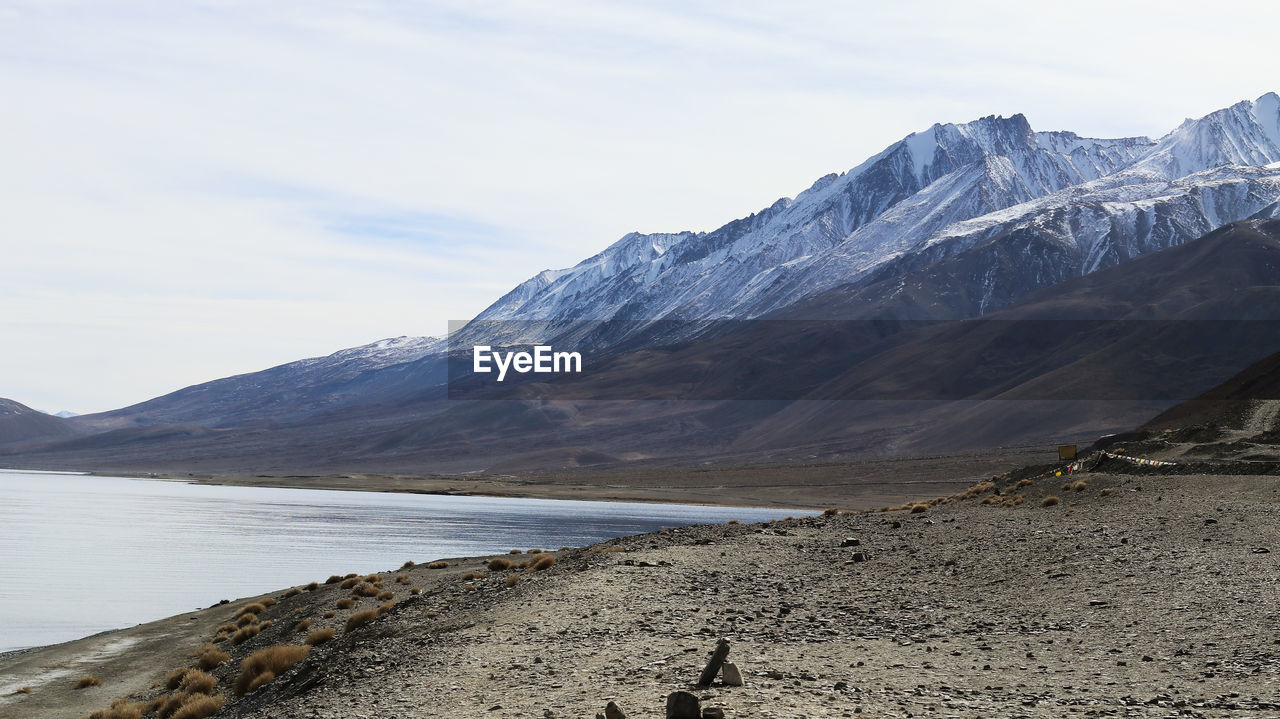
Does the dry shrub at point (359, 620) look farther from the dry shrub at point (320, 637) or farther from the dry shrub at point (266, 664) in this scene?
the dry shrub at point (266, 664)

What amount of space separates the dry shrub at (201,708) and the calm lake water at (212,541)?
62.0ft

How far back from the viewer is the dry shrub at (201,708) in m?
22.5

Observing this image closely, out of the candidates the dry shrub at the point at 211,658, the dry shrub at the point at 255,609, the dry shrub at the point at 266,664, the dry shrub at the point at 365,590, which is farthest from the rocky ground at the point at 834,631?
the dry shrub at the point at 255,609

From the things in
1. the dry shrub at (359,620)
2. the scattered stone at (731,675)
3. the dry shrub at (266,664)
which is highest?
the scattered stone at (731,675)

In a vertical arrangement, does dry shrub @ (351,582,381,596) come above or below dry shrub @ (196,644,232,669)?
above

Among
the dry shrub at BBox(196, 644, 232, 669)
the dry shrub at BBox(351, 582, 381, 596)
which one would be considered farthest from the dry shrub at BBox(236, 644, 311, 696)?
the dry shrub at BBox(351, 582, 381, 596)

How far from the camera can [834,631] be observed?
2019cm

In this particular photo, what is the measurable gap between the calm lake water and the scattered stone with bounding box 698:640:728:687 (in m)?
31.0

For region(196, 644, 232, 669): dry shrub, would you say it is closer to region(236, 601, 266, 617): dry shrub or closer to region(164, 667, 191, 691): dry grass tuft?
region(164, 667, 191, 691): dry grass tuft

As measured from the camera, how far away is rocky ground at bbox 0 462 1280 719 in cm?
1547

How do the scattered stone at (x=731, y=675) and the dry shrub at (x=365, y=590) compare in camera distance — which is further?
the dry shrub at (x=365, y=590)

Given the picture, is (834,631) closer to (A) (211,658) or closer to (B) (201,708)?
(B) (201,708)

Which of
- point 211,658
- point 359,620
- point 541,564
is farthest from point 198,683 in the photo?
point 541,564

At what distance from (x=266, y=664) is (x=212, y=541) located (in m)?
60.2
